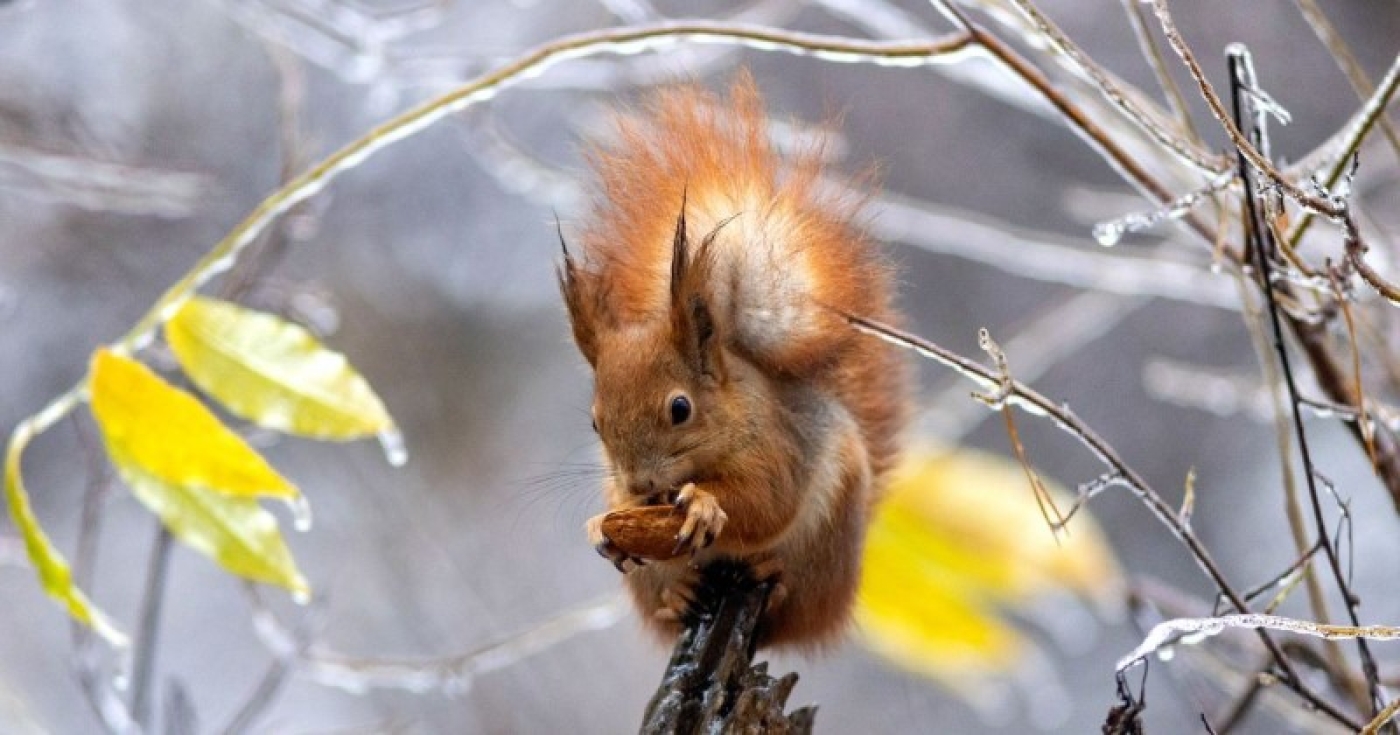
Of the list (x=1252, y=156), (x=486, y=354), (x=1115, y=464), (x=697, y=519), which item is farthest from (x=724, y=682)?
(x=486, y=354)

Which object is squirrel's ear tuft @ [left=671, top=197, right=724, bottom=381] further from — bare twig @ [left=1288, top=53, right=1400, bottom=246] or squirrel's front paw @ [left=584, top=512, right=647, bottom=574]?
bare twig @ [left=1288, top=53, right=1400, bottom=246]

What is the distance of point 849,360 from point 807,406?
62 millimetres

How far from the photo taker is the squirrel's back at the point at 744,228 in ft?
4.40

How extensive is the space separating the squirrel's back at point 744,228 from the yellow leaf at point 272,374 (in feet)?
0.89

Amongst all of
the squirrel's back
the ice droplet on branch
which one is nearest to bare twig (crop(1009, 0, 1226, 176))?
the ice droplet on branch

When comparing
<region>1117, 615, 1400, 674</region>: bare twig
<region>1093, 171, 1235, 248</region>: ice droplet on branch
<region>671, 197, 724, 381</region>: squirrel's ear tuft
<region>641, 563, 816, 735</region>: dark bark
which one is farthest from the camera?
<region>671, 197, 724, 381</region>: squirrel's ear tuft

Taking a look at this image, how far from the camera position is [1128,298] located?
236cm

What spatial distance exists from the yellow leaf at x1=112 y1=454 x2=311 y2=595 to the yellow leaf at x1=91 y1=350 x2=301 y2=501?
0.07ft

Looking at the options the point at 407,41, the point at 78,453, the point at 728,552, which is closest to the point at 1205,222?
the point at 728,552

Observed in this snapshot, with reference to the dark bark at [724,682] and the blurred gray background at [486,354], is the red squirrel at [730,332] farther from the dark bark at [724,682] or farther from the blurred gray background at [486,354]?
the blurred gray background at [486,354]

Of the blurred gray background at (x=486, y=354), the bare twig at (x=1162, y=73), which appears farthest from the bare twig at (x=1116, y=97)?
the blurred gray background at (x=486, y=354)

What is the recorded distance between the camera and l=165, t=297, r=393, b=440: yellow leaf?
1253 millimetres

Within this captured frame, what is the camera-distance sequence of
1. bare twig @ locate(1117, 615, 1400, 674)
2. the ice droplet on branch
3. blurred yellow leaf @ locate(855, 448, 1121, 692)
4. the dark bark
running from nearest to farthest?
bare twig @ locate(1117, 615, 1400, 674) → the ice droplet on branch → the dark bark → blurred yellow leaf @ locate(855, 448, 1121, 692)

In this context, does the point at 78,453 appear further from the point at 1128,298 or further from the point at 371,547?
the point at 1128,298
